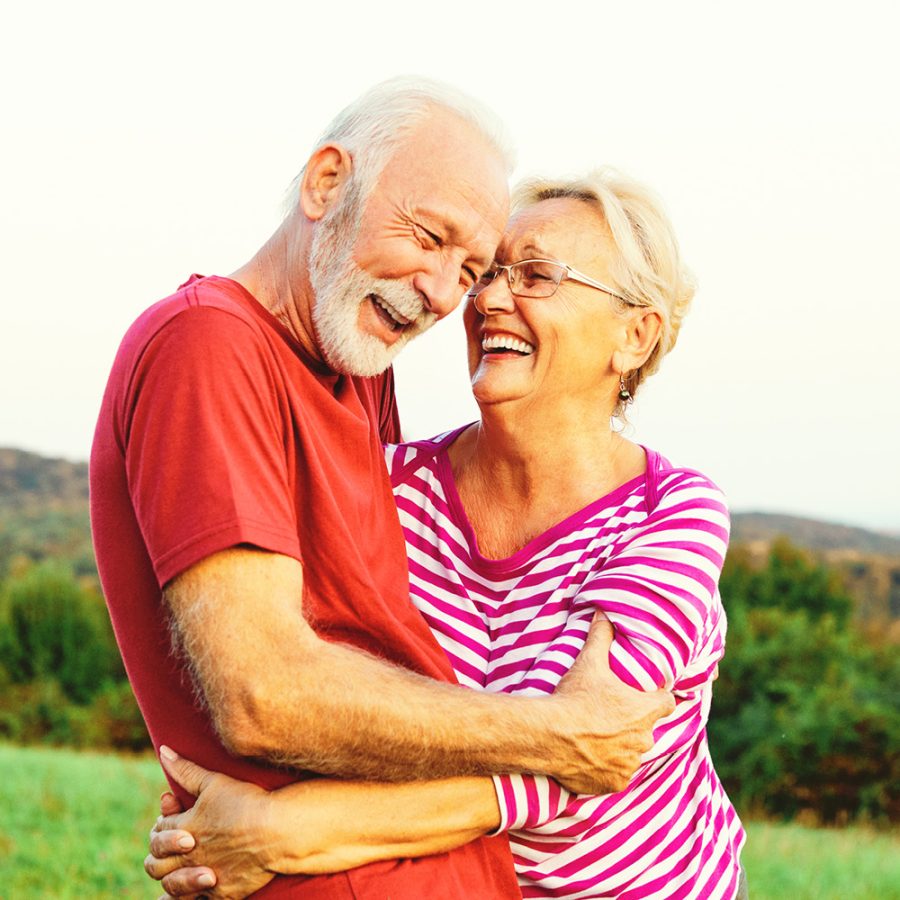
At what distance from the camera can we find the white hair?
2.96 metres

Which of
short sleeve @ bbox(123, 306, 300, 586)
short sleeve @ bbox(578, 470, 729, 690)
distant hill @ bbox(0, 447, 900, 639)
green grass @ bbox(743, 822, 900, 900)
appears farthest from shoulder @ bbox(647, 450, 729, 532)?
distant hill @ bbox(0, 447, 900, 639)

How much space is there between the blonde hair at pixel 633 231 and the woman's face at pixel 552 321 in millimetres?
37

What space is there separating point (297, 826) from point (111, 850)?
6863 mm

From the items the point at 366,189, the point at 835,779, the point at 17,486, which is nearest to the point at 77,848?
the point at 366,189

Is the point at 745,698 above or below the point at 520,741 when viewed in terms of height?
below

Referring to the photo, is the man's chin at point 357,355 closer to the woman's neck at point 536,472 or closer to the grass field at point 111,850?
the woman's neck at point 536,472

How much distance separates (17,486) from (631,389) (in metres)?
59.3

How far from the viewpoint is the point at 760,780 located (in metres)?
22.4

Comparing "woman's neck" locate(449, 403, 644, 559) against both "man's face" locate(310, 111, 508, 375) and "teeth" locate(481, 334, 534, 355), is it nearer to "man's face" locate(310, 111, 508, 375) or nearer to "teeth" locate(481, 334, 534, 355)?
"teeth" locate(481, 334, 534, 355)

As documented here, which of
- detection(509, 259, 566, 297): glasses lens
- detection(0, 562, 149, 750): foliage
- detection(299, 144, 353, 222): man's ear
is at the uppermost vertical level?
detection(299, 144, 353, 222): man's ear

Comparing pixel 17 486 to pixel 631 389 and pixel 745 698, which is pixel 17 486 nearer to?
pixel 745 698

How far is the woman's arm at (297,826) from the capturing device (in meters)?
2.59

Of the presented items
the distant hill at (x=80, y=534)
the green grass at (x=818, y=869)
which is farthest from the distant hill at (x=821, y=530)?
the green grass at (x=818, y=869)

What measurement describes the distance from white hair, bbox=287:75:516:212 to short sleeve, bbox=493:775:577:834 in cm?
142
